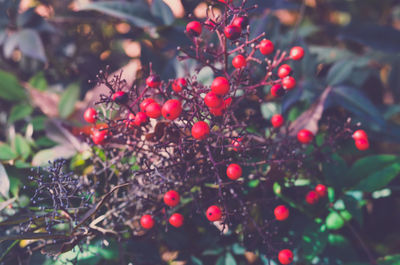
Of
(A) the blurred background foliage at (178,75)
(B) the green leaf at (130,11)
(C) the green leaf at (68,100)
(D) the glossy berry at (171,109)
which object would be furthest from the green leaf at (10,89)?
(D) the glossy berry at (171,109)

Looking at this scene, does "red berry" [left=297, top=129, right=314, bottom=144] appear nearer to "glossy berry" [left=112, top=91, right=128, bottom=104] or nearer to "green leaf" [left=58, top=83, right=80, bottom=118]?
"glossy berry" [left=112, top=91, right=128, bottom=104]

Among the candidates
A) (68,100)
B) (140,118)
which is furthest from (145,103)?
(68,100)

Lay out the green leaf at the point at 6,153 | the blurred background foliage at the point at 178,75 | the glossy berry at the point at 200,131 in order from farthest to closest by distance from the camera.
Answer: the green leaf at the point at 6,153
the blurred background foliage at the point at 178,75
the glossy berry at the point at 200,131

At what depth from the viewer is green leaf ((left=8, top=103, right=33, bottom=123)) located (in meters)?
1.26

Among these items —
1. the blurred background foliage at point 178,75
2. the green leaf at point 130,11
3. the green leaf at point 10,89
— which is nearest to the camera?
the blurred background foliage at point 178,75

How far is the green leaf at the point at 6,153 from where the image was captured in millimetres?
1082

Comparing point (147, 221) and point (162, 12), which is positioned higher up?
point (162, 12)

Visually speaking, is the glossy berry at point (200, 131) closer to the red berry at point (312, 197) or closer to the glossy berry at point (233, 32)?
the glossy berry at point (233, 32)

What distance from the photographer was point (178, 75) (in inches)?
44.5

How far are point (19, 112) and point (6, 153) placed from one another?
248 millimetres

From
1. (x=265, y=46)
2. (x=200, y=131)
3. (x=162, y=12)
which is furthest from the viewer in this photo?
(x=162, y=12)

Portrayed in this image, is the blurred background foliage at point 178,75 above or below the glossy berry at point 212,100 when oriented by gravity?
below

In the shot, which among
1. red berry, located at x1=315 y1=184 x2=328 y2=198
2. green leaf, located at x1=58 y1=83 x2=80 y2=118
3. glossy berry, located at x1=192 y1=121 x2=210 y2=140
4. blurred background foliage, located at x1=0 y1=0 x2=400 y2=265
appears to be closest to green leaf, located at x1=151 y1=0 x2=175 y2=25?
blurred background foliage, located at x1=0 y1=0 x2=400 y2=265

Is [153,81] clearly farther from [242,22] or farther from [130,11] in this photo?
[130,11]
